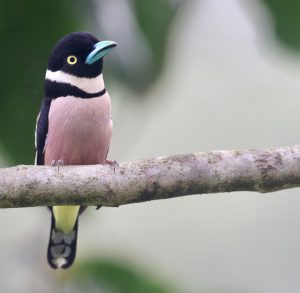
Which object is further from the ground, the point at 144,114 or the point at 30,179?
the point at 144,114

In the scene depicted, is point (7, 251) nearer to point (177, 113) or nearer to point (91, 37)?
point (91, 37)

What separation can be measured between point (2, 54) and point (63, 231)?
811mm

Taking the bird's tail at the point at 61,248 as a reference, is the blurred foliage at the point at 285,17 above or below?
above

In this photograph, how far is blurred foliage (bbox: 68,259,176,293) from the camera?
12.6 feet

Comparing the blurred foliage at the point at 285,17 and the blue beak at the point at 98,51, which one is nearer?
the blue beak at the point at 98,51

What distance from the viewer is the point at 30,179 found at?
3037mm

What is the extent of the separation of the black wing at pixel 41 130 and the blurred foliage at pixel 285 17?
1.00 meters

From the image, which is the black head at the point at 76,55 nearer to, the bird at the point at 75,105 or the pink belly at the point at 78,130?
the bird at the point at 75,105

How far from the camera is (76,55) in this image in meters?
3.71

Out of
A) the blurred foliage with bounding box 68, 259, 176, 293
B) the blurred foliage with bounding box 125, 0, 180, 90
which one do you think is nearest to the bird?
the blurred foliage with bounding box 125, 0, 180, 90

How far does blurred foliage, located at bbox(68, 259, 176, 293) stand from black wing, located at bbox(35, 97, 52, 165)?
506mm

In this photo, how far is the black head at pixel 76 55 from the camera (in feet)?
11.9

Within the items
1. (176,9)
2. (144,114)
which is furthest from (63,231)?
(176,9)

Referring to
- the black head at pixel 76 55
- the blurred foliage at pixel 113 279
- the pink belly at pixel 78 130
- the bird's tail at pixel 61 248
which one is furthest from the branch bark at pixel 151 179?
A: the bird's tail at pixel 61 248
